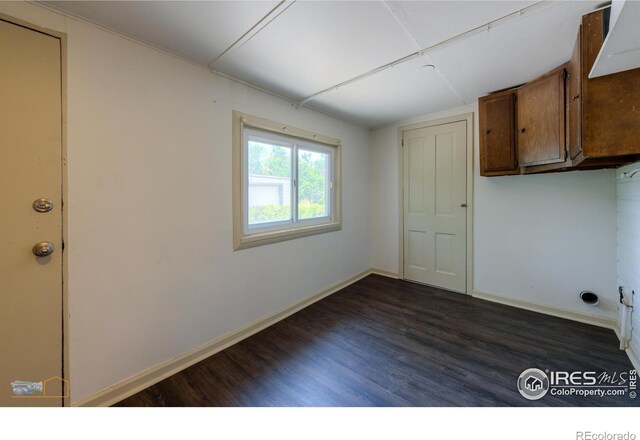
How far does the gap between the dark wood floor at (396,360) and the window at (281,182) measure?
97 cm

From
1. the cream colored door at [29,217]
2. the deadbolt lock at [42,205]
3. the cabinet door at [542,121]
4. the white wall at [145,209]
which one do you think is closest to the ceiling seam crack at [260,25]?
the white wall at [145,209]

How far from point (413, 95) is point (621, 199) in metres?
2.06

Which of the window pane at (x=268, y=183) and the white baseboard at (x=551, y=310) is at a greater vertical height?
the window pane at (x=268, y=183)

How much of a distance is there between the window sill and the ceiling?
142 cm

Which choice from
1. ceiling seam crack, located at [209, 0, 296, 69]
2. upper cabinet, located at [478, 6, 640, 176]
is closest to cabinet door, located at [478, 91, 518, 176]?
upper cabinet, located at [478, 6, 640, 176]

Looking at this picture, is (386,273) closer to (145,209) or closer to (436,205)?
(436,205)

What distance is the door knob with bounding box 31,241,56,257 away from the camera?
4.06ft

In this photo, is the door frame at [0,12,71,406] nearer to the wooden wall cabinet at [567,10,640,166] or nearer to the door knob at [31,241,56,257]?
the door knob at [31,241,56,257]

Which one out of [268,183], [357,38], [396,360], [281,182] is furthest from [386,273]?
[357,38]

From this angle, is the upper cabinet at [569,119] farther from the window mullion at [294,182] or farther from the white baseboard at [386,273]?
the window mullion at [294,182]

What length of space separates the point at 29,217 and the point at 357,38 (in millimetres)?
2193

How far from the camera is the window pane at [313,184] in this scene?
9.17 ft

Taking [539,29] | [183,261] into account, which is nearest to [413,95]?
[539,29]

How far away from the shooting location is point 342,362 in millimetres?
1804
